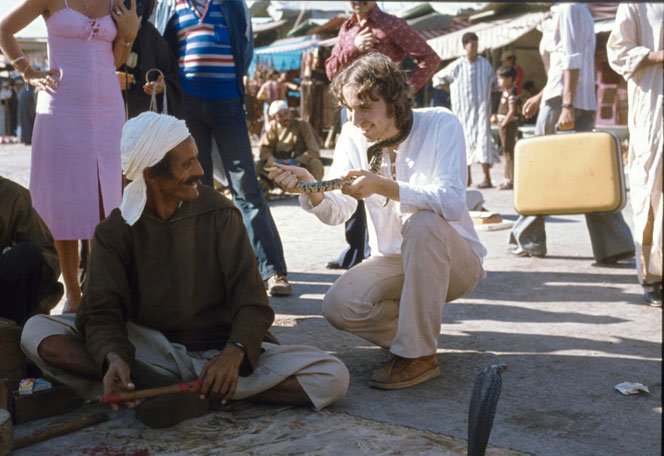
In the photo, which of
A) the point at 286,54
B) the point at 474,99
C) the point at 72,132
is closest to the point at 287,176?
the point at 72,132

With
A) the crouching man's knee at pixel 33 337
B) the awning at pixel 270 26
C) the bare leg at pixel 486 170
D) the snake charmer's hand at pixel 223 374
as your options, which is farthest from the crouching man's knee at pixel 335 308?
the awning at pixel 270 26

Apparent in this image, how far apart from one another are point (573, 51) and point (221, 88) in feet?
9.00

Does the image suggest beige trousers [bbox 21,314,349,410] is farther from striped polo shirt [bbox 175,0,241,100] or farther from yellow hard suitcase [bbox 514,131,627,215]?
yellow hard suitcase [bbox 514,131,627,215]

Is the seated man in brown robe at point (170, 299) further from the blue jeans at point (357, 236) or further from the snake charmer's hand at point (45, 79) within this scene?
the blue jeans at point (357, 236)

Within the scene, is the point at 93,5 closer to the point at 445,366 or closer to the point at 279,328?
the point at 279,328

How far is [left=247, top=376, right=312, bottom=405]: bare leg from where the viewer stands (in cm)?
283

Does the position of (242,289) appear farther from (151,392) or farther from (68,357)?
(68,357)

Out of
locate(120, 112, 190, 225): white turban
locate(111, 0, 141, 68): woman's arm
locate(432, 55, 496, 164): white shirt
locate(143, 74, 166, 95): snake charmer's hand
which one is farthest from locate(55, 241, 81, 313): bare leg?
locate(432, 55, 496, 164): white shirt

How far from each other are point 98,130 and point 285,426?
6.90 ft

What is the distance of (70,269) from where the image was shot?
13.3 feet

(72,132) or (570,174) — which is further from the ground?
(72,132)

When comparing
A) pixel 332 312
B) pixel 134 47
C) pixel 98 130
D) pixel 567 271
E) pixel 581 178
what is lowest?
pixel 567 271

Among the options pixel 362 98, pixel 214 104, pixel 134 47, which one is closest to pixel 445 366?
pixel 362 98

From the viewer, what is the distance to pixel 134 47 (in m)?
4.34
